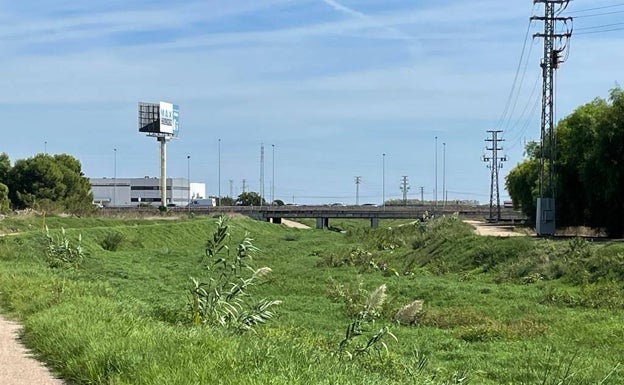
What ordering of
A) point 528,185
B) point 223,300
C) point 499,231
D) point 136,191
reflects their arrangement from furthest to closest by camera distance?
point 136,191, point 528,185, point 499,231, point 223,300

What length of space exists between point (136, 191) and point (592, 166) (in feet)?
441

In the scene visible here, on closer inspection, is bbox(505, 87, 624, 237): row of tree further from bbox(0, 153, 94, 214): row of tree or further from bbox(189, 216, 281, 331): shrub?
bbox(0, 153, 94, 214): row of tree

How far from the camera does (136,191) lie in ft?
539

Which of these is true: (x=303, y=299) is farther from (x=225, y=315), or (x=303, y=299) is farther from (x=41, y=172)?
(x=41, y=172)

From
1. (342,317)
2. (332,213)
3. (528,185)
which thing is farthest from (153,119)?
(342,317)

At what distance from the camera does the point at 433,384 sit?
8.09 metres

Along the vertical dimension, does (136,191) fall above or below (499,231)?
above

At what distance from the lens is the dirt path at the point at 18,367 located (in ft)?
26.9

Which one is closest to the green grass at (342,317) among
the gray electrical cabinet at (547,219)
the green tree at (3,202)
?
the gray electrical cabinet at (547,219)

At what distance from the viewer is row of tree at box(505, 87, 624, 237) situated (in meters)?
38.4

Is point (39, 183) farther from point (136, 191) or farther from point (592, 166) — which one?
point (136, 191)

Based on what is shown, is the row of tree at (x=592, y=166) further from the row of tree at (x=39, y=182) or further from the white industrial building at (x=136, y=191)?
the white industrial building at (x=136, y=191)

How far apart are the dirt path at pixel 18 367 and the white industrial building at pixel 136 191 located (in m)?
145

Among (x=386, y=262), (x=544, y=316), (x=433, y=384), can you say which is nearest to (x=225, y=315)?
(x=433, y=384)
